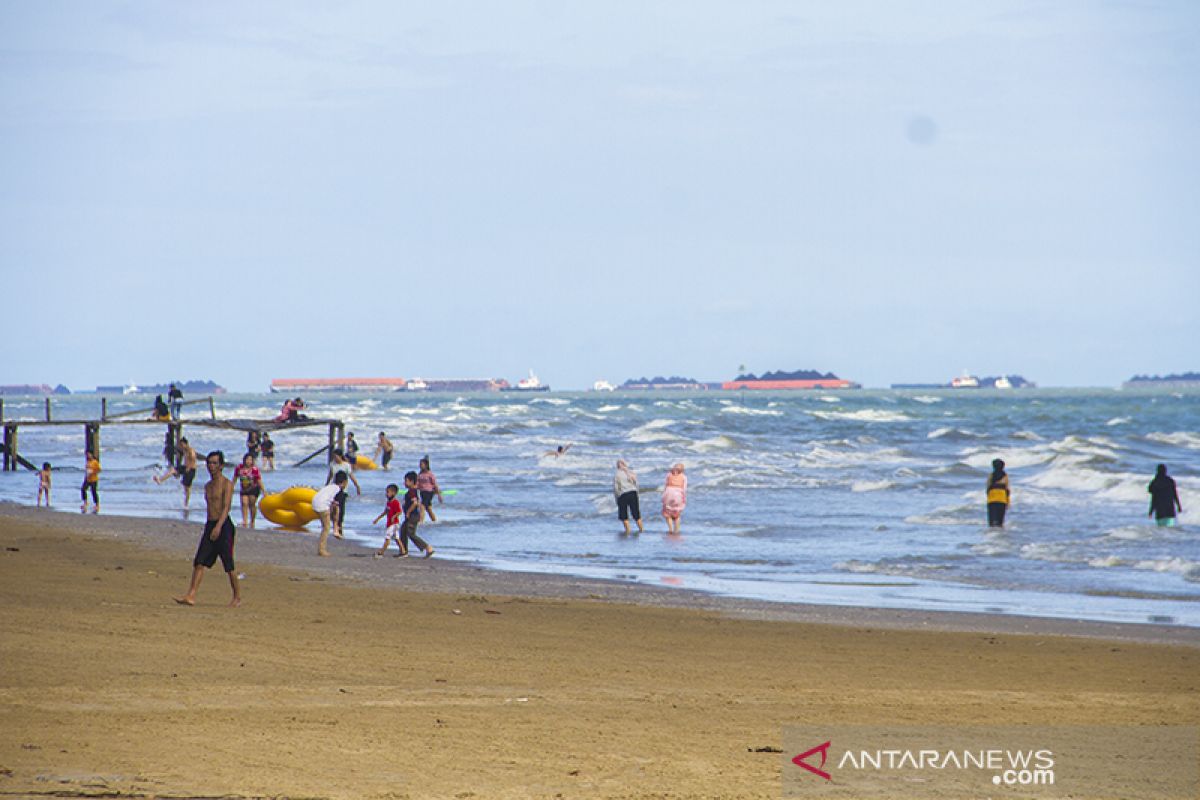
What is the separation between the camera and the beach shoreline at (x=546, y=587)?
1327 centimetres

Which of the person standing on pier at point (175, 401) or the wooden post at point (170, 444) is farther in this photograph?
the person standing on pier at point (175, 401)

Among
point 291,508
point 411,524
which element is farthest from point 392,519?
point 291,508

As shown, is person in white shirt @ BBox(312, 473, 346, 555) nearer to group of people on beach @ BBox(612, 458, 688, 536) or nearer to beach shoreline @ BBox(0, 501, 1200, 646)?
beach shoreline @ BBox(0, 501, 1200, 646)

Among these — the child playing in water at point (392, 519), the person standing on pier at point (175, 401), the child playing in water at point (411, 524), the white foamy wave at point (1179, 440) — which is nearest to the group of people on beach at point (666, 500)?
the child playing in water at point (411, 524)

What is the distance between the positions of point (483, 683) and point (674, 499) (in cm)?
1586

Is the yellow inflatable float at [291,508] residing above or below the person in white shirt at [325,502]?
below

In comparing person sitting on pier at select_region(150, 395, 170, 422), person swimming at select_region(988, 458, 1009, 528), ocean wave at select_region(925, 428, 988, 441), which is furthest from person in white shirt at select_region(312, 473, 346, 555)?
ocean wave at select_region(925, 428, 988, 441)

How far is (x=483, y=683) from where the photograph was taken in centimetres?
913

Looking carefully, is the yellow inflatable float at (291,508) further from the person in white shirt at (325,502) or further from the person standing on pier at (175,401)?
the person standing on pier at (175,401)

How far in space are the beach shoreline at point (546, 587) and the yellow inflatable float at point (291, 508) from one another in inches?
79.8

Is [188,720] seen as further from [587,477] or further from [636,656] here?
[587,477]

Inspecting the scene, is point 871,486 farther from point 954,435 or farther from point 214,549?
point 954,435

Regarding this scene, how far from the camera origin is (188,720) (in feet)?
24.6

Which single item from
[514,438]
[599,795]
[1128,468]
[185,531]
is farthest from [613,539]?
[514,438]
